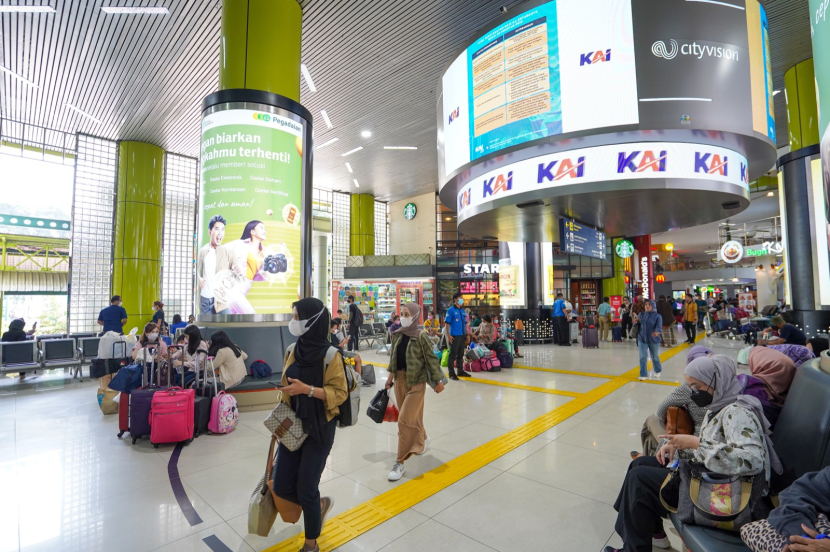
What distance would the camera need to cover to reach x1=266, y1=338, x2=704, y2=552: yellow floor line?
8.24 feet

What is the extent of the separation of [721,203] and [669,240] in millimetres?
25418

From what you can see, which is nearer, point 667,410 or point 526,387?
point 667,410

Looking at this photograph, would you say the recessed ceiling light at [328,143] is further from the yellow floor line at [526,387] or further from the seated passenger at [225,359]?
the seated passenger at [225,359]

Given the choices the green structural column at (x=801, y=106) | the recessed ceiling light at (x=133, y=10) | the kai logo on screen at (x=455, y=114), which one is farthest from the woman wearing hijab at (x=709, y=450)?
the recessed ceiling light at (x=133, y=10)

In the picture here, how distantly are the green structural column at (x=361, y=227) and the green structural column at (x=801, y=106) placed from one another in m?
16.3

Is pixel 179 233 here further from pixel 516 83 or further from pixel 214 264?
pixel 516 83

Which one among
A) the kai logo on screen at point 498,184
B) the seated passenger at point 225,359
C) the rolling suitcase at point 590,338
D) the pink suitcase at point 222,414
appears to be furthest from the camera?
the rolling suitcase at point 590,338

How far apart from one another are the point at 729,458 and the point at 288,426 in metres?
2.21

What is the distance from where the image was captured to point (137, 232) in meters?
12.0

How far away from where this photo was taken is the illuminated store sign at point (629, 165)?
16.7 ft

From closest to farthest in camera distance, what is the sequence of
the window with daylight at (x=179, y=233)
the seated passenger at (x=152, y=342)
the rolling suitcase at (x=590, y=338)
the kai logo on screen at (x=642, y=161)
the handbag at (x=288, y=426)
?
the handbag at (x=288, y=426) < the seated passenger at (x=152, y=342) < the kai logo on screen at (x=642, y=161) < the rolling suitcase at (x=590, y=338) < the window with daylight at (x=179, y=233)

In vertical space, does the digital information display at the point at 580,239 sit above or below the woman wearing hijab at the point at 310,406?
above

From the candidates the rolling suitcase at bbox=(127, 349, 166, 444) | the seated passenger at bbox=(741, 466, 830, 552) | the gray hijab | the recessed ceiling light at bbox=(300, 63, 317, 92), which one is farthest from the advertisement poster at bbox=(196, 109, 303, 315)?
the seated passenger at bbox=(741, 466, 830, 552)

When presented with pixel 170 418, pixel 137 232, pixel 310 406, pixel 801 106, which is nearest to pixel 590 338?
pixel 801 106
